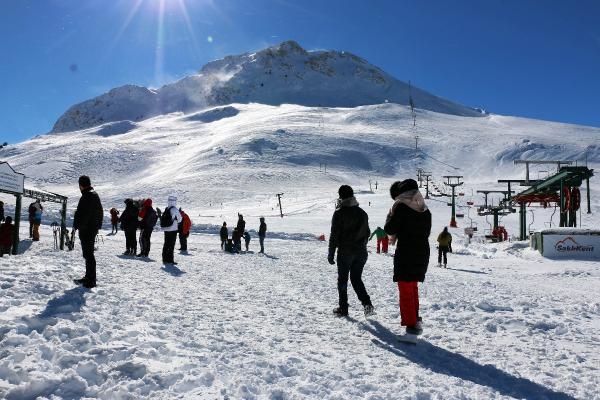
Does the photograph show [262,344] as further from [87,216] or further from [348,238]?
[87,216]

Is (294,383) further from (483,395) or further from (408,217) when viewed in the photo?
(408,217)

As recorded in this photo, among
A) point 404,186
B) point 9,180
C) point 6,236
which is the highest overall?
point 9,180

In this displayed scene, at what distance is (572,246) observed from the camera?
21484mm

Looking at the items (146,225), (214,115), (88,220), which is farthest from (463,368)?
(214,115)

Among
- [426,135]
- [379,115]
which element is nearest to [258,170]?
[426,135]

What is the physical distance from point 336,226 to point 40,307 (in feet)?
11.6

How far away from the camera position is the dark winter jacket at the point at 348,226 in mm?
6469

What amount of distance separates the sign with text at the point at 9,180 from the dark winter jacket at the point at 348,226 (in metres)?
9.09

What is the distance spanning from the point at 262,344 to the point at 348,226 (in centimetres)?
212

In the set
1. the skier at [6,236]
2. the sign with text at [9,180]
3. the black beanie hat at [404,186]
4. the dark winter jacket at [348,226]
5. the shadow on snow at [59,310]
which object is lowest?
the shadow on snow at [59,310]

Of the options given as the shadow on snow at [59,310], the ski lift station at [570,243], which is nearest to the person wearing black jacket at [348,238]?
the shadow on snow at [59,310]

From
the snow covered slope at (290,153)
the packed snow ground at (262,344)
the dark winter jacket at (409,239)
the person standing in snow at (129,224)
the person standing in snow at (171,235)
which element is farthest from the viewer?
the snow covered slope at (290,153)

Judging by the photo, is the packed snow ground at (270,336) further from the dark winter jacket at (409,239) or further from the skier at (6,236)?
the skier at (6,236)

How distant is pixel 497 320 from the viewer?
6.62m
